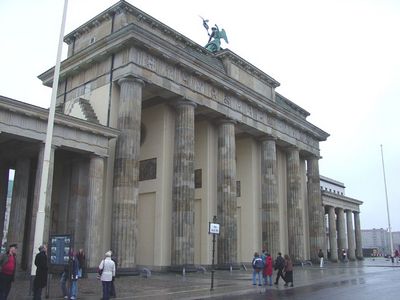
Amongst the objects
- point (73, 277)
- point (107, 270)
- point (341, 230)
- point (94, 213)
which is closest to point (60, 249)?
point (73, 277)

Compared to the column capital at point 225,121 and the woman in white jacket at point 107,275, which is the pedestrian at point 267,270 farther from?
the column capital at point 225,121

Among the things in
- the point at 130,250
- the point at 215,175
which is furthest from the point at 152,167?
the point at 130,250

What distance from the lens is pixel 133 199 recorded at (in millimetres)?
24984

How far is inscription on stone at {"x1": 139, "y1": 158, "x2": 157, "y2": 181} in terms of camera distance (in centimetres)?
3086

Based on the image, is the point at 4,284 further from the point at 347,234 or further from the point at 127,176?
the point at 347,234

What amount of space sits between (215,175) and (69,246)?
69.8 ft

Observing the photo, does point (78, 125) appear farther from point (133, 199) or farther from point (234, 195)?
point (234, 195)

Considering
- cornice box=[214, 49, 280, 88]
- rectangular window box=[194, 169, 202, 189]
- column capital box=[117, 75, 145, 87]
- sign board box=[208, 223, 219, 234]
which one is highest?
cornice box=[214, 49, 280, 88]

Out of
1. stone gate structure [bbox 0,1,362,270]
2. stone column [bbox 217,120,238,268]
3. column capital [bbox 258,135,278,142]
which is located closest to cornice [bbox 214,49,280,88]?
stone gate structure [bbox 0,1,362,270]

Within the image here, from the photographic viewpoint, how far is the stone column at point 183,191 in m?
27.9

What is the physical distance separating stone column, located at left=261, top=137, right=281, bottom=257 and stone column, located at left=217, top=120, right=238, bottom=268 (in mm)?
5706

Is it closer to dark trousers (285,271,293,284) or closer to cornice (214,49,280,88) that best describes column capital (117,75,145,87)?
cornice (214,49,280,88)

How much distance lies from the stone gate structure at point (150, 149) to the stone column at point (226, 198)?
8cm

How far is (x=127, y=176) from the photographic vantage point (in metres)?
25.0
